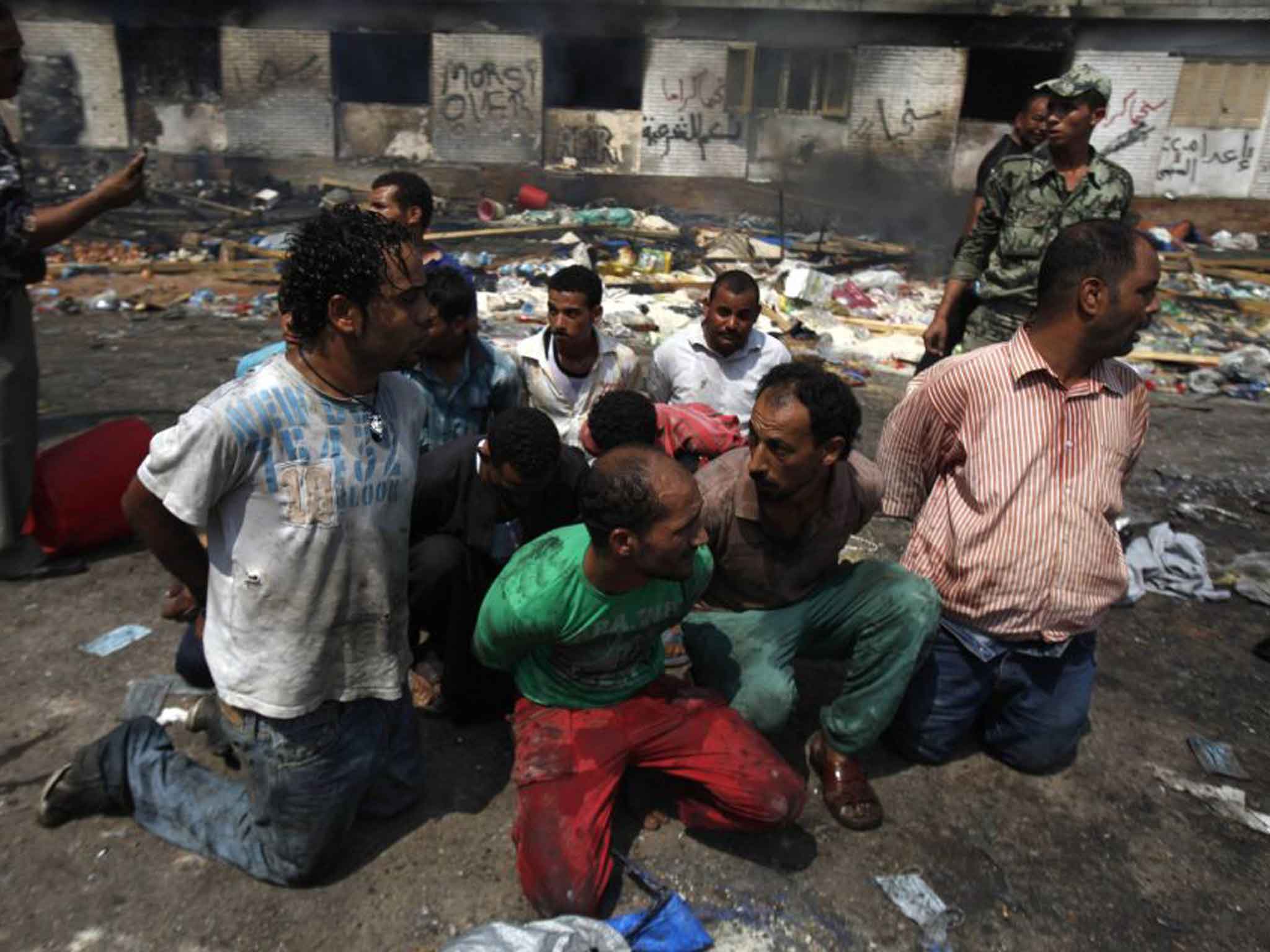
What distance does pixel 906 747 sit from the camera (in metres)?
3.31

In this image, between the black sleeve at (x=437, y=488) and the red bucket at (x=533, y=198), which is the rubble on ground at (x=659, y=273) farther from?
the black sleeve at (x=437, y=488)

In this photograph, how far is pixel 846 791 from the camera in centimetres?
304

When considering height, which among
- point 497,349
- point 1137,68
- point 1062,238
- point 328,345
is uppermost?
point 1137,68

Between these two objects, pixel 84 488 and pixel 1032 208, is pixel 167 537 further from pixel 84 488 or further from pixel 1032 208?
pixel 1032 208

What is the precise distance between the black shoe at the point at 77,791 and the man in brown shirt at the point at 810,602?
1862 mm

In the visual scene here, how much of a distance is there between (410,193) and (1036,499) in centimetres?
335

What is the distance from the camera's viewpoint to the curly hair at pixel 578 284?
407cm

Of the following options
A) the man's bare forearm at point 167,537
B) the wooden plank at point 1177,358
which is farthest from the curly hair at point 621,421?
the wooden plank at point 1177,358

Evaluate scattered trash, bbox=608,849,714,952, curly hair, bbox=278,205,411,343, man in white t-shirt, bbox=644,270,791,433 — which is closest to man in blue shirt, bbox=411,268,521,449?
man in white t-shirt, bbox=644,270,791,433

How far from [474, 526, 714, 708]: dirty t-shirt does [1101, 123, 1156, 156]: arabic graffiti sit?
1746 centimetres

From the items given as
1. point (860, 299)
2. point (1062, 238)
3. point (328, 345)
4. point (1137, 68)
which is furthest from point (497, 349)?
point (1137, 68)

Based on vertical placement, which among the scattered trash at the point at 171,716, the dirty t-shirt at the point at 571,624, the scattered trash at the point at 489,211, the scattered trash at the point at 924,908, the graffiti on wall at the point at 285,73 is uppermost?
the graffiti on wall at the point at 285,73

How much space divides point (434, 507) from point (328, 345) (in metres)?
1.11

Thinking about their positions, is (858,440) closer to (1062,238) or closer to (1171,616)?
(1171,616)
